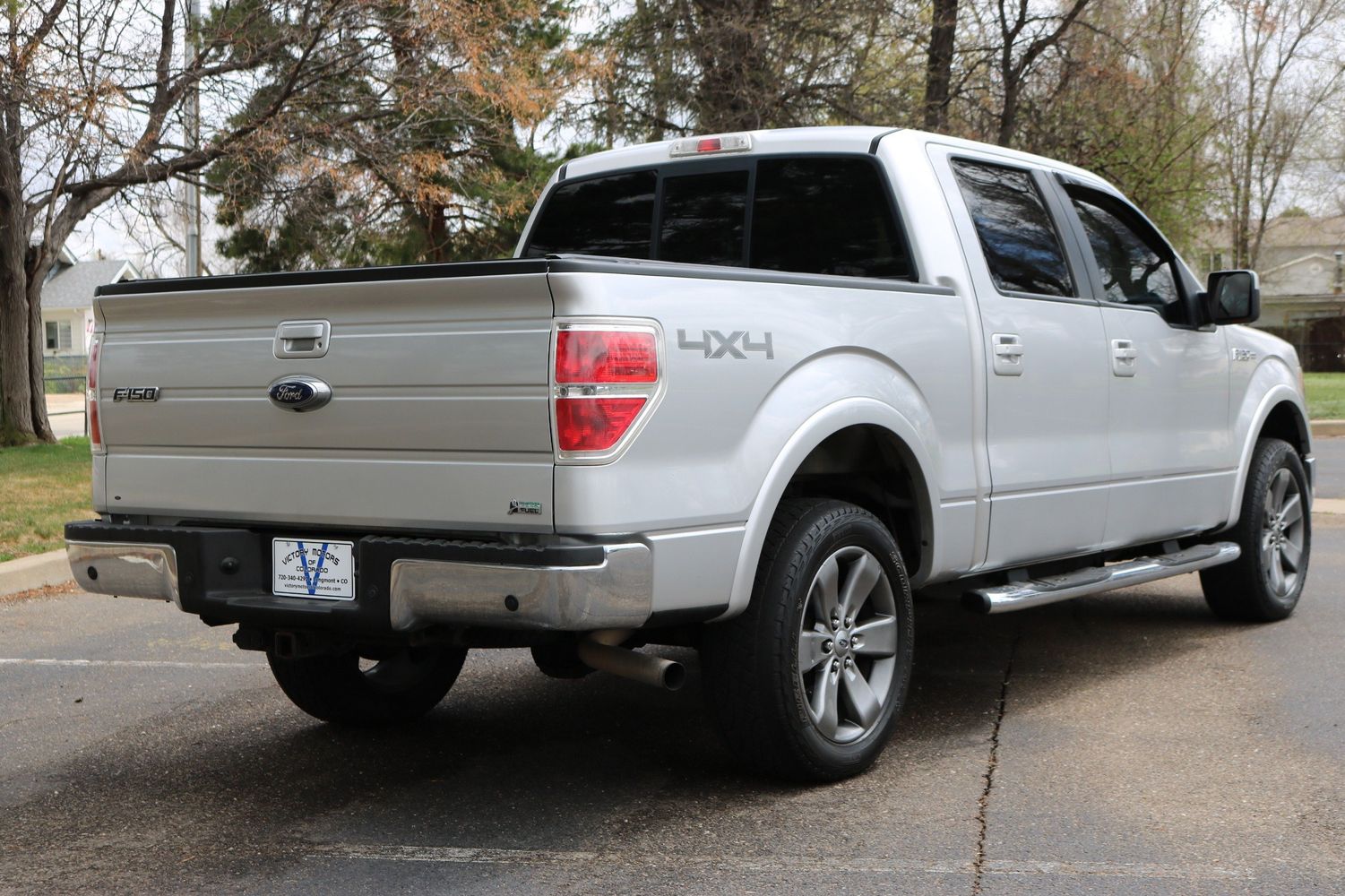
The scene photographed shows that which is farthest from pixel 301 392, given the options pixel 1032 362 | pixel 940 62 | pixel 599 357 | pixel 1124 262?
pixel 940 62

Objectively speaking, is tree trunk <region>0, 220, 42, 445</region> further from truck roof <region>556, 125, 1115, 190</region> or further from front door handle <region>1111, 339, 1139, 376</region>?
front door handle <region>1111, 339, 1139, 376</region>

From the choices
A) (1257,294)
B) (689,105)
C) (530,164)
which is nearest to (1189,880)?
(1257,294)

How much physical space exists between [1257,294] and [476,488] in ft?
13.4

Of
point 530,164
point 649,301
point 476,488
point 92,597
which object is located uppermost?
point 530,164

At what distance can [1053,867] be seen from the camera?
12.0ft

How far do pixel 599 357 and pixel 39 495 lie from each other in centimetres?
989

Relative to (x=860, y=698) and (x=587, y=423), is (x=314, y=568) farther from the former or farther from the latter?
(x=860, y=698)

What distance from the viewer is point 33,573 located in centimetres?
878

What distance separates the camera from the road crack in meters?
3.64

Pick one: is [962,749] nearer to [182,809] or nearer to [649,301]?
[649,301]

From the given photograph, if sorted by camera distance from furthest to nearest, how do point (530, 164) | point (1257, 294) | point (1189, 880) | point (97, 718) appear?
point (530, 164) < point (1257, 294) < point (97, 718) < point (1189, 880)

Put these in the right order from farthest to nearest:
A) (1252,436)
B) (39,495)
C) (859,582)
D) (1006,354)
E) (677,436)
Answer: (39,495) → (1252,436) → (1006,354) → (859,582) → (677,436)

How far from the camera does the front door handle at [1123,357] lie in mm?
5820

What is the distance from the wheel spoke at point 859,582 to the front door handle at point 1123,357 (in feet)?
5.94
